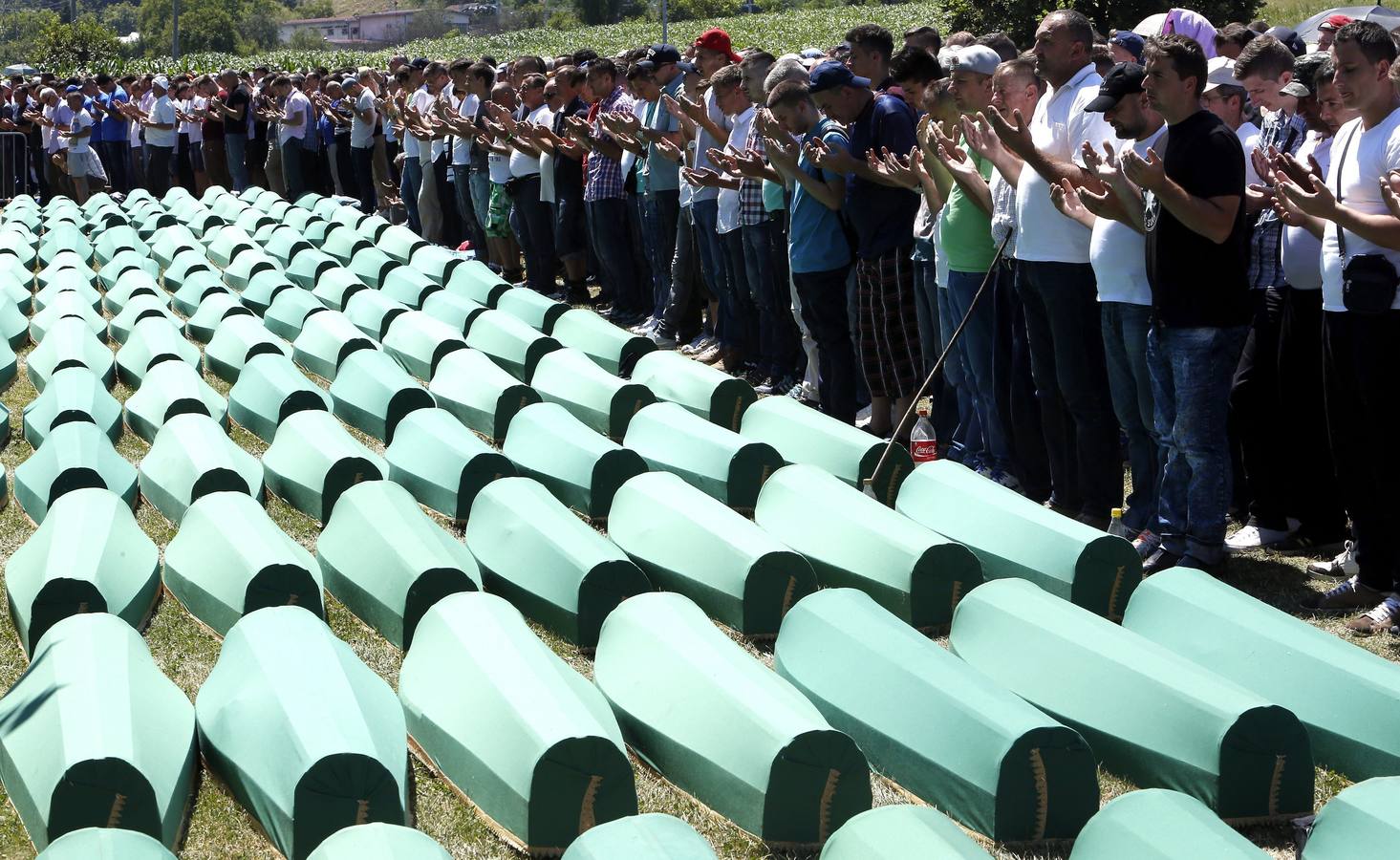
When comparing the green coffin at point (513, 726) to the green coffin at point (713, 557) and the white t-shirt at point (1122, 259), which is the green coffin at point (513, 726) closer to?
the green coffin at point (713, 557)

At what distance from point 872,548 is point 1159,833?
2073 mm

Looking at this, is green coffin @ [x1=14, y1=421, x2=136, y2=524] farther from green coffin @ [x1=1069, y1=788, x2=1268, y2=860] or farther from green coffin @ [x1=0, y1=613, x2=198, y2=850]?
green coffin @ [x1=1069, y1=788, x2=1268, y2=860]

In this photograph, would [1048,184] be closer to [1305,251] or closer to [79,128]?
[1305,251]

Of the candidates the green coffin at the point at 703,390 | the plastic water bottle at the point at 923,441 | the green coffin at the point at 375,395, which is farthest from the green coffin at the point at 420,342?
the plastic water bottle at the point at 923,441

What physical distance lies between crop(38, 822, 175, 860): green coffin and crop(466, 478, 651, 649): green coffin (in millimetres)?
1856

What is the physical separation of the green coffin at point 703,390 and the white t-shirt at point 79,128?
47.9 feet

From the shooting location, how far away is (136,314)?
10195 millimetres

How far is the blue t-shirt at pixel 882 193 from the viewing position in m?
7.30

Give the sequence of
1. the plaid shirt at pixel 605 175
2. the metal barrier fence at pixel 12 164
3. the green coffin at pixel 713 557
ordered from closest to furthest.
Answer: the green coffin at pixel 713 557 < the plaid shirt at pixel 605 175 < the metal barrier fence at pixel 12 164

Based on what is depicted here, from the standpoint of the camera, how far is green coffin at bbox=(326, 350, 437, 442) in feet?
25.1

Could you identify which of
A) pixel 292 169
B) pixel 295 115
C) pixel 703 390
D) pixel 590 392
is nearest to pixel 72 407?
pixel 590 392

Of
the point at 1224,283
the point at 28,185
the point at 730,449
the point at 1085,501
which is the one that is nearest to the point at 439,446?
the point at 730,449

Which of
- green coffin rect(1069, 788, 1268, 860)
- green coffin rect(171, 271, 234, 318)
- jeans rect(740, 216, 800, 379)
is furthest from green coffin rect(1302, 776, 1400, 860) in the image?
green coffin rect(171, 271, 234, 318)

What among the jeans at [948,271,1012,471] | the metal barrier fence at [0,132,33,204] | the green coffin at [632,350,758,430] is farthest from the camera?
the metal barrier fence at [0,132,33,204]
